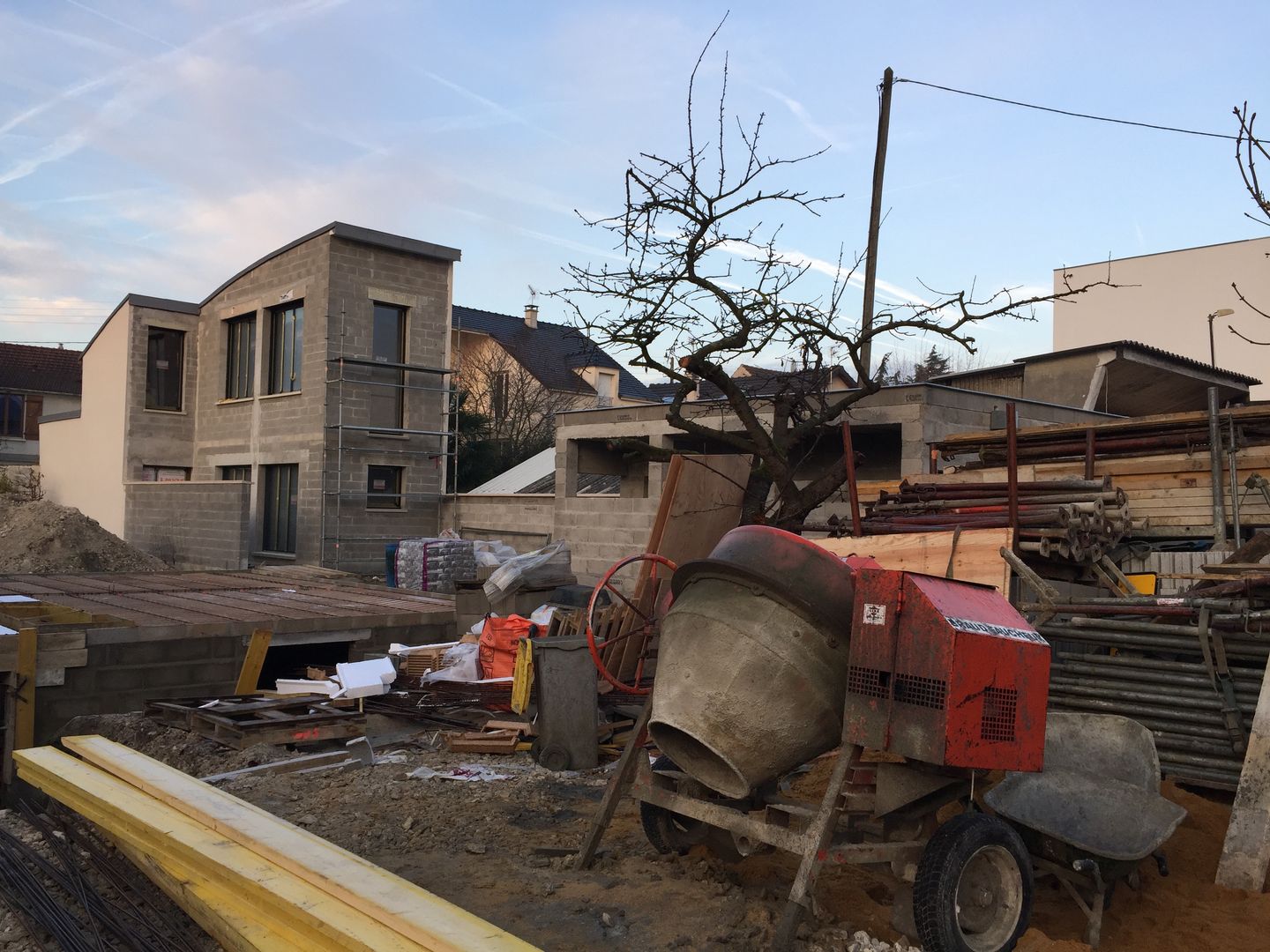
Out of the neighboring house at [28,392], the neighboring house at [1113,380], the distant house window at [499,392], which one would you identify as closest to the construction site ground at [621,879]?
the neighboring house at [1113,380]

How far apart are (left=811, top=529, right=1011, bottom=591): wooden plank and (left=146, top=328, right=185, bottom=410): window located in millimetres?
21202

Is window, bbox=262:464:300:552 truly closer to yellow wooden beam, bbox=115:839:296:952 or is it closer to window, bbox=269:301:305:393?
window, bbox=269:301:305:393

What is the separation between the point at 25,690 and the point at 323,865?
601 cm

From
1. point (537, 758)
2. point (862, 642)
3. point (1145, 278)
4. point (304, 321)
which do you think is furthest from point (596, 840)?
point (1145, 278)

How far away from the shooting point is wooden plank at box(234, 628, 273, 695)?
1012 cm

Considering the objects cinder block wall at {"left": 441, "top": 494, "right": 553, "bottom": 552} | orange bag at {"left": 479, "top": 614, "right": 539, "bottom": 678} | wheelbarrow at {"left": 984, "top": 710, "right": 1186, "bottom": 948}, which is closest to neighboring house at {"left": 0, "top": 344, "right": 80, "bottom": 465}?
cinder block wall at {"left": 441, "top": 494, "right": 553, "bottom": 552}

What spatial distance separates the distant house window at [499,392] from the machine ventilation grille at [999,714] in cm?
3198

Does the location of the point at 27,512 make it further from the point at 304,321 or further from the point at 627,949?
the point at 627,949

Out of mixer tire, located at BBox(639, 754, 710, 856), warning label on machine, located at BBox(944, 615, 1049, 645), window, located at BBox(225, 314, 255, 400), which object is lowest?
mixer tire, located at BBox(639, 754, 710, 856)

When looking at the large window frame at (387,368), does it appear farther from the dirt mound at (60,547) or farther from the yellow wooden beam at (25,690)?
the yellow wooden beam at (25,690)

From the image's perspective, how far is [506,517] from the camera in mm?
19594

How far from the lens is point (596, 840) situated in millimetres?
5426

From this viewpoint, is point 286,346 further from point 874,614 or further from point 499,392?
→ point 874,614

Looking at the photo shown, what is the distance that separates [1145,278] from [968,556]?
2692 cm
